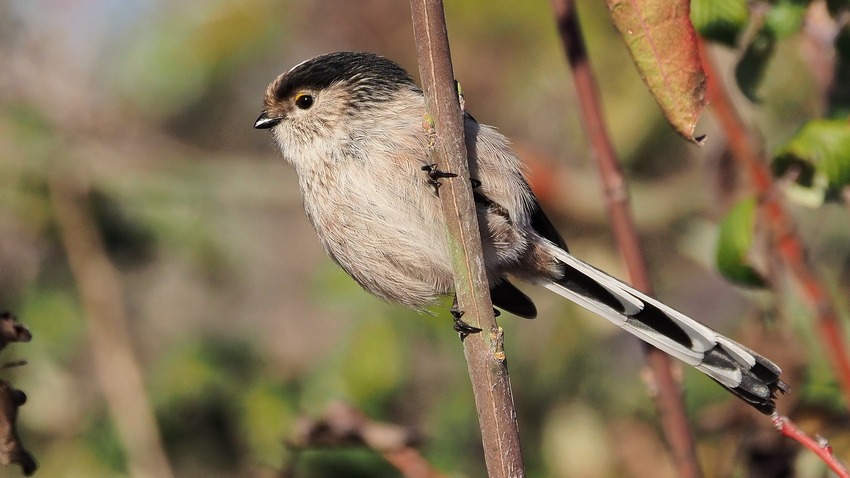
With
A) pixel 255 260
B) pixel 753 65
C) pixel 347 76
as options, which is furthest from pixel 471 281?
pixel 255 260

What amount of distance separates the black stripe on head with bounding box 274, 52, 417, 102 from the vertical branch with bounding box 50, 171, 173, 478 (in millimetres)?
1165

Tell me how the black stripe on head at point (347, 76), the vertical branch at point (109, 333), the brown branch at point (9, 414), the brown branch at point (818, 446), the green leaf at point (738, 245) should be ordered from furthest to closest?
the vertical branch at point (109, 333) < the black stripe on head at point (347, 76) < the green leaf at point (738, 245) < the brown branch at point (9, 414) < the brown branch at point (818, 446)

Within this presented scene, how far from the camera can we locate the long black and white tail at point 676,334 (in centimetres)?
245

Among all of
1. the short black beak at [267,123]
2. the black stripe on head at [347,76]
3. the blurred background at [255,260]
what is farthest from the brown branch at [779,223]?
the short black beak at [267,123]

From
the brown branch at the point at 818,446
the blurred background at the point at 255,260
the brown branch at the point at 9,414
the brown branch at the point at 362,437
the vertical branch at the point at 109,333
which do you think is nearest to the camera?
the brown branch at the point at 818,446

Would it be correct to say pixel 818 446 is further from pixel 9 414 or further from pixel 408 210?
pixel 9 414

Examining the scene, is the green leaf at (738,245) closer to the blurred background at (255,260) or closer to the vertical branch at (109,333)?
the blurred background at (255,260)

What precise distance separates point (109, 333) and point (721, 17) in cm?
253

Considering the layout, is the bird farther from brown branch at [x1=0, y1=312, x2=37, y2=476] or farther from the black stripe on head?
brown branch at [x1=0, y1=312, x2=37, y2=476]

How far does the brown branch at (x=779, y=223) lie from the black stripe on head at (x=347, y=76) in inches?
40.9

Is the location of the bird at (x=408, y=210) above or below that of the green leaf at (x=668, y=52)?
below

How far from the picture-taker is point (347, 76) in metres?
→ 3.13

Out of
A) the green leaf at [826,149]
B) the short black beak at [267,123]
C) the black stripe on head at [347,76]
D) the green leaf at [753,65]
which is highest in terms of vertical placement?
the green leaf at [753,65]

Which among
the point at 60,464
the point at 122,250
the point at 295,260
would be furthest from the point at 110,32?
the point at 60,464
